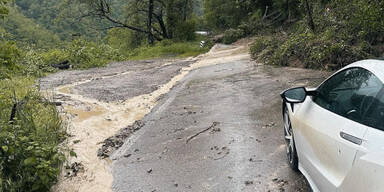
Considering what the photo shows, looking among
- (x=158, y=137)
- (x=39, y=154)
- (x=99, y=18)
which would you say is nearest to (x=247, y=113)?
(x=158, y=137)

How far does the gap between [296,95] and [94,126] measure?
18.0 ft

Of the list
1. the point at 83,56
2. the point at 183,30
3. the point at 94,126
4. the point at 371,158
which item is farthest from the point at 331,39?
the point at 183,30

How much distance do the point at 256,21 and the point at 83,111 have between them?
18.9 m

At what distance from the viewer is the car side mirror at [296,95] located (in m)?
4.10

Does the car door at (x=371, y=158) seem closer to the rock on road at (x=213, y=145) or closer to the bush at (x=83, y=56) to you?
the rock on road at (x=213, y=145)

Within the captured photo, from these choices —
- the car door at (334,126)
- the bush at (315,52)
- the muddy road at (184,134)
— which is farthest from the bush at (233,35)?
the car door at (334,126)

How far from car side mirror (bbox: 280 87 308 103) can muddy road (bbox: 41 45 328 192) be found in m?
1.10

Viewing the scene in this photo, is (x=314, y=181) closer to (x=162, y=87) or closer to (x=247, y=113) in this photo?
(x=247, y=113)

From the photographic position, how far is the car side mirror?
161 inches

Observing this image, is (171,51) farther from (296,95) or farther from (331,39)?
(296,95)

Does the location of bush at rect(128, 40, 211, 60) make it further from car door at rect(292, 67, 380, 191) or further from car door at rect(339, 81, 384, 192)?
car door at rect(339, 81, 384, 192)

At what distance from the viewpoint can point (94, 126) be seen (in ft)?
28.6

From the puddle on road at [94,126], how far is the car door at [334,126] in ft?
8.96

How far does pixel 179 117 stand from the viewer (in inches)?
341
